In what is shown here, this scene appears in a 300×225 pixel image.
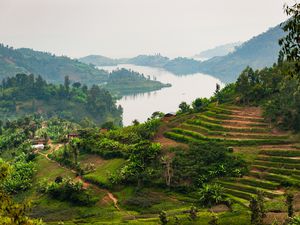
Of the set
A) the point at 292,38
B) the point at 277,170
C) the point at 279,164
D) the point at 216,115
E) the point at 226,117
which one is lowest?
the point at 277,170

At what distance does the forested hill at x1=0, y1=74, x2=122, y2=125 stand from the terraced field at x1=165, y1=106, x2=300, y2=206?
93.9 meters

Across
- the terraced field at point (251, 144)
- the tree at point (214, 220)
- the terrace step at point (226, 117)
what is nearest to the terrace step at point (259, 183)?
the terraced field at point (251, 144)

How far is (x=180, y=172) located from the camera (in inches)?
1895

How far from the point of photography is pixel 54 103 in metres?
160

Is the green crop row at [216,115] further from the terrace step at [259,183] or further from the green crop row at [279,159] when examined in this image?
the terrace step at [259,183]

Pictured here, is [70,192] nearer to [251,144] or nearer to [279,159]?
[251,144]

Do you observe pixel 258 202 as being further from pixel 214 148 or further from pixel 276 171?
pixel 214 148

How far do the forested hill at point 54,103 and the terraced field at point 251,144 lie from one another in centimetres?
9393

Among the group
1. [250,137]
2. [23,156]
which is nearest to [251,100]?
[250,137]

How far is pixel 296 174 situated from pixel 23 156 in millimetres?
44885

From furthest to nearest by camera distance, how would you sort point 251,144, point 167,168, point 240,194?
point 251,144 → point 167,168 → point 240,194

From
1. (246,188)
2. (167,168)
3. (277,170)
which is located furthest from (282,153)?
(167,168)

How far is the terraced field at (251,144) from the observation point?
4238 cm

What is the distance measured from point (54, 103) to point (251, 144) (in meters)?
120
